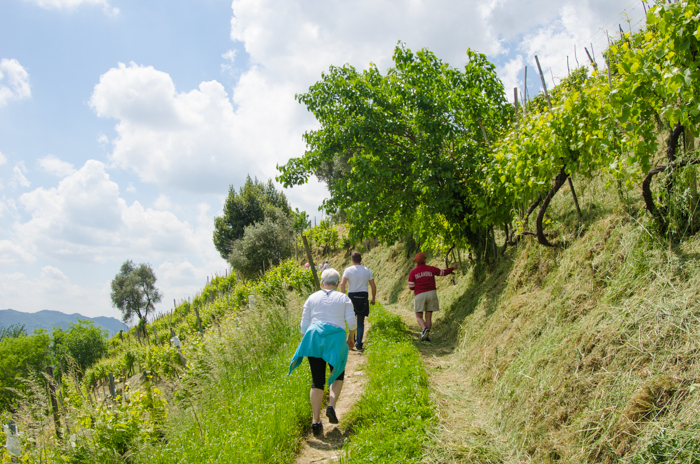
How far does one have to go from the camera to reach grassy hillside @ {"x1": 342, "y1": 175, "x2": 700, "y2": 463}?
2.46m

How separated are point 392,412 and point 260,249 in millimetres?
29754

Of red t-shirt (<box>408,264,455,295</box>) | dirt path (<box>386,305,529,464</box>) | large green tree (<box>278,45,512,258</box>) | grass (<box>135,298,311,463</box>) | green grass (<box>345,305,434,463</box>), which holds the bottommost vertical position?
dirt path (<box>386,305,529,464</box>)

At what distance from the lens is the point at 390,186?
9.19 meters

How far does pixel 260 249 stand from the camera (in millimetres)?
32625

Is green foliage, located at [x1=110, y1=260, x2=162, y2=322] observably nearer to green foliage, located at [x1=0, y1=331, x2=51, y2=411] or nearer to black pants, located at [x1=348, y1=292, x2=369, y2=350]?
green foliage, located at [x1=0, y1=331, x2=51, y2=411]

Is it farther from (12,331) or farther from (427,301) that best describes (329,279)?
(12,331)

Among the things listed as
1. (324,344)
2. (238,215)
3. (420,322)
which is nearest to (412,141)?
(420,322)

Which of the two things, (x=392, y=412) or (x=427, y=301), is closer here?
(x=392, y=412)

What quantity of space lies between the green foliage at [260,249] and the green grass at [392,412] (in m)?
27.7

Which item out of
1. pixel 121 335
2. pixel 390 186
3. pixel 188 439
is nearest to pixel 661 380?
pixel 188 439

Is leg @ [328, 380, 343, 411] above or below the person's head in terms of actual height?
below

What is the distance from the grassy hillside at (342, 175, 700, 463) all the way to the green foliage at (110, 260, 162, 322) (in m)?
63.0

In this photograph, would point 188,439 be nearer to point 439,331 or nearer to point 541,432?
point 541,432

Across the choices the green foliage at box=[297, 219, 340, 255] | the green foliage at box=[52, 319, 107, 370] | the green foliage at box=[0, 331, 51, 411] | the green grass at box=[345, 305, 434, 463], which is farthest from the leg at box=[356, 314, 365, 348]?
the green foliage at box=[52, 319, 107, 370]
